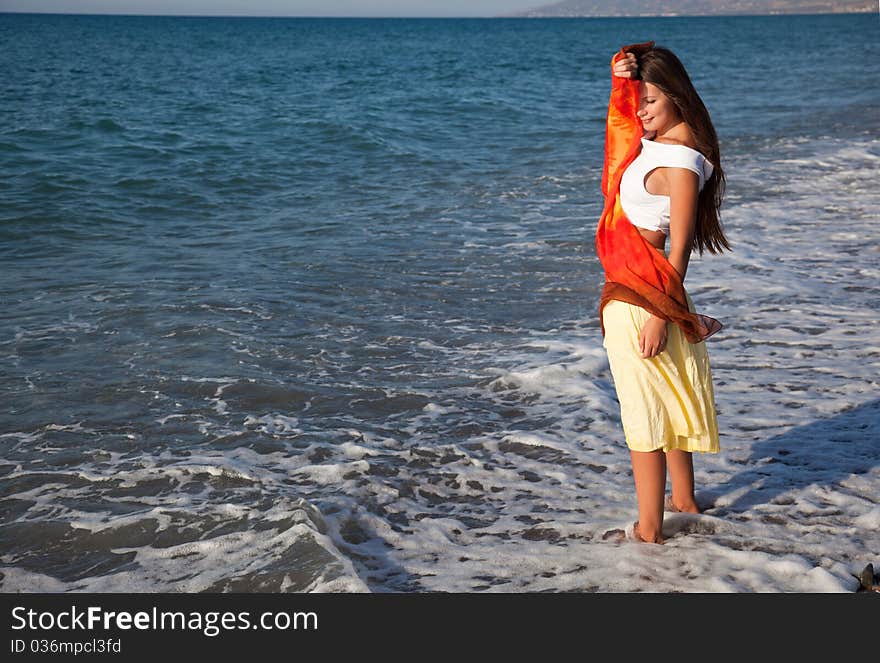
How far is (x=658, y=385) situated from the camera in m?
3.58

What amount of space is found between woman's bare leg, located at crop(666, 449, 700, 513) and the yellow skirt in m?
0.31

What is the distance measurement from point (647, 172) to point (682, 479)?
143cm

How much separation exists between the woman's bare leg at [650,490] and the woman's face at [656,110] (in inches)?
49.0

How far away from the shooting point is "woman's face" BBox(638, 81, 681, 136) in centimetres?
335

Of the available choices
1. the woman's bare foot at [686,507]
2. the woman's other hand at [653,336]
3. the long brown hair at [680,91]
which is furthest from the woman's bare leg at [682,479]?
the long brown hair at [680,91]

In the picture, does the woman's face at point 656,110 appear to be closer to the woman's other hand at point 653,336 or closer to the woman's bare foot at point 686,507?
the woman's other hand at point 653,336

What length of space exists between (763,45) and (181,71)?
38.5m

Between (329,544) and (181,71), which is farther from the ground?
(181,71)

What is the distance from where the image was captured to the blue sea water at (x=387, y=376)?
157 inches

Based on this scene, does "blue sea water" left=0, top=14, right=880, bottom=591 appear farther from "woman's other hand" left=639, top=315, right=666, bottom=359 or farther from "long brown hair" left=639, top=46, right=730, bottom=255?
"long brown hair" left=639, top=46, right=730, bottom=255

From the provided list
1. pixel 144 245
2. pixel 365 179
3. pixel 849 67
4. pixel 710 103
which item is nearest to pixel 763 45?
pixel 849 67

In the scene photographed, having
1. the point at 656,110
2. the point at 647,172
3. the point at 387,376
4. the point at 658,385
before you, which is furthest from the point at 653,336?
the point at 387,376
